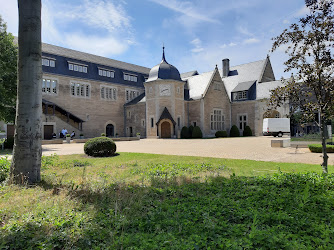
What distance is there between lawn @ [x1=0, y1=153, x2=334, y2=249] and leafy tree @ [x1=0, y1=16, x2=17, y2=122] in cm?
1605

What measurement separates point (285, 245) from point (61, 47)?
40.0 meters

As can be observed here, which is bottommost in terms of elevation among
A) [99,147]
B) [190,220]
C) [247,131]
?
[190,220]

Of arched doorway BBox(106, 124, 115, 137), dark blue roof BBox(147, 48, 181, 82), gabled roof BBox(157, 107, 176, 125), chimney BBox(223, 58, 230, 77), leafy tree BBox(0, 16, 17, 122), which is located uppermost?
chimney BBox(223, 58, 230, 77)

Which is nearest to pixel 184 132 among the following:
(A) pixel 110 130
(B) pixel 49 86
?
(A) pixel 110 130

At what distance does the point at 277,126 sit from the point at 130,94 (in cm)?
2328

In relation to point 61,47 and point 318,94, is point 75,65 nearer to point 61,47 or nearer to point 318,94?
point 61,47

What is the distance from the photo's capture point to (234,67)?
43719 mm

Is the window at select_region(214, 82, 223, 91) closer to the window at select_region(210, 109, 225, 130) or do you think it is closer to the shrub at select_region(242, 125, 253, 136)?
the window at select_region(210, 109, 225, 130)

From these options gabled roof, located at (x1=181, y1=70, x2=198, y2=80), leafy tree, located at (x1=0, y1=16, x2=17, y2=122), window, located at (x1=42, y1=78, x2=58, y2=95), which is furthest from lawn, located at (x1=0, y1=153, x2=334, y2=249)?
gabled roof, located at (x1=181, y1=70, x2=198, y2=80)

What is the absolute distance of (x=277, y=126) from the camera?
3020 cm

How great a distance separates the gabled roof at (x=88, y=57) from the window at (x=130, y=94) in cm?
440

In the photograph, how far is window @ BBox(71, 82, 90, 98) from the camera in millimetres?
33875

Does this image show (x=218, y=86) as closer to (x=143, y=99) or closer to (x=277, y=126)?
(x=277, y=126)

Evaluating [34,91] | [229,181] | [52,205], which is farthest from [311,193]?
[34,91]
